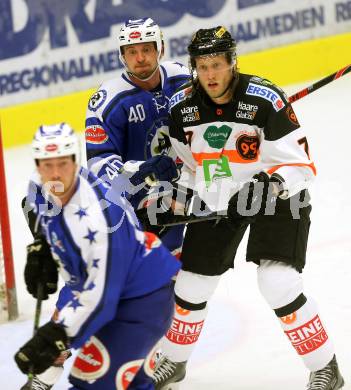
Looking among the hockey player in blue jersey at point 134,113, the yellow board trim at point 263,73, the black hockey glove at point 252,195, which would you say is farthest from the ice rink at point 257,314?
the black hockey glove at point 252,195

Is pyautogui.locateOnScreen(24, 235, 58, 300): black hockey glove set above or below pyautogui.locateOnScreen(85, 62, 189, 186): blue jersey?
below

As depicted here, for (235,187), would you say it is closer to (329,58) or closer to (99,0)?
(99,0)

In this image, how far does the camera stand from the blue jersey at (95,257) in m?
2.99

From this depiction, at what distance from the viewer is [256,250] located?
12.1ft

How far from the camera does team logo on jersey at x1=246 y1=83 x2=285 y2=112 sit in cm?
363

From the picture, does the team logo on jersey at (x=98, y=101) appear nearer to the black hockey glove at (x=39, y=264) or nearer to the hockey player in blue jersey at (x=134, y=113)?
the hockey player in blue jersey at (x=134, y=113)

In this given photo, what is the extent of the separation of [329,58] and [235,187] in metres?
4.00

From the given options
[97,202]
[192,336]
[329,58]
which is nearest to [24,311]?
[192,336]

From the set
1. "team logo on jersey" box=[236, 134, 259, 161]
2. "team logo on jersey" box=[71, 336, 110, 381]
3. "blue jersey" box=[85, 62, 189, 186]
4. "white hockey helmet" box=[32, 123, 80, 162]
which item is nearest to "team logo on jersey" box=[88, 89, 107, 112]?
"blue jersey" box=[85, 62, 189, 186]

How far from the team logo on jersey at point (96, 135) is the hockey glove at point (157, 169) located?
20 cm

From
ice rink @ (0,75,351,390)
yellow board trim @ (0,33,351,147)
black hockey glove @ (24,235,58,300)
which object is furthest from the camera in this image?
yellow board trim @ (0,33,351,147)

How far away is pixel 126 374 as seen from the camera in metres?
3.16

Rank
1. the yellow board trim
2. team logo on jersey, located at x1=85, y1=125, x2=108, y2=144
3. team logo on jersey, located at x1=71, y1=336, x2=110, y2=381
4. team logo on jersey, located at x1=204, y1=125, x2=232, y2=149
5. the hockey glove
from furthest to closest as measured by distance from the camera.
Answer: the yellow board trim, team logo on jersey, located at x1=85, y1=125, x2=108, y2=144, the hockey glove, team logo on jersey, located at x1=204, y1=125, x2=232, y2=149, team logo on jersey, located at x1=71, y1=336, x2=110, y2=381

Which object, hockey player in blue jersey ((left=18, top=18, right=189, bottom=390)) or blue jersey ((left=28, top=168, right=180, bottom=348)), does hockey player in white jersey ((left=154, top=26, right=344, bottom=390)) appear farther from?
blue jersey ((left=28, top=168, right=180, bottom=348))
